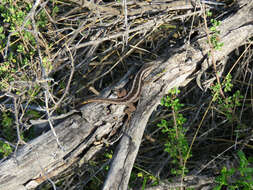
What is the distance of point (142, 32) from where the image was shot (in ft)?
12.6

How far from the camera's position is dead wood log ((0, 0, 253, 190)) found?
2.71m

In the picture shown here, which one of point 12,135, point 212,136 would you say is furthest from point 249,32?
point 12,135

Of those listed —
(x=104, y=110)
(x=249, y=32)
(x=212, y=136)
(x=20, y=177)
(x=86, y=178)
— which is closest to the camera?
(x=20, y=177)

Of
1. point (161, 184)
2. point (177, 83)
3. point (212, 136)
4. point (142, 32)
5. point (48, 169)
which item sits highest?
point (142, 32)

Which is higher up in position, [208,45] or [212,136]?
[208,45]

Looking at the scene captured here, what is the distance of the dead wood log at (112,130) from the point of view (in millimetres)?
2713

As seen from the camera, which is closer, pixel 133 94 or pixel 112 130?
pixel 112 130

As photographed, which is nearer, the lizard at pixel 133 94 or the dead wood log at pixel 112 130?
the dead wood log at pixel 112 130

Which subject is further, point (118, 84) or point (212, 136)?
point (212, 136)

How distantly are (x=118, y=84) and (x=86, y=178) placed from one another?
51.6 inches

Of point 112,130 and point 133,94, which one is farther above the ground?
point 133,94

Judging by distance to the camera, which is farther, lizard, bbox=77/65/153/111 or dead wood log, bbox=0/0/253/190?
lizard, bbox=77/65/153/111

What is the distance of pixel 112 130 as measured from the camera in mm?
3176

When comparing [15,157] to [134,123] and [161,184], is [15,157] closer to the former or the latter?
[134,123]
